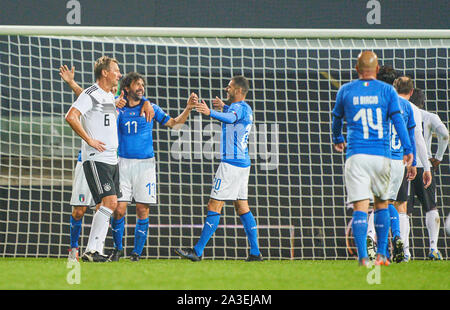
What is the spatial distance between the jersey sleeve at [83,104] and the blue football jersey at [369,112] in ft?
7.13

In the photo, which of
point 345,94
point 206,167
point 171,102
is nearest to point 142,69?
point 171,102

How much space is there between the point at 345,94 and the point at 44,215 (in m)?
Answer: 12.0

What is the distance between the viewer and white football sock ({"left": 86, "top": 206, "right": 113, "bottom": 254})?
5.96 metres

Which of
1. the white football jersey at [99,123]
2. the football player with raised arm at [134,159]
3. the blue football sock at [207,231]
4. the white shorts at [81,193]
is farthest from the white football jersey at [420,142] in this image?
the white shorts at [81,193]

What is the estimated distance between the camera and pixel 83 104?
597 cm

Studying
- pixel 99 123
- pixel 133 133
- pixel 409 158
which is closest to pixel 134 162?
pixel 133 133

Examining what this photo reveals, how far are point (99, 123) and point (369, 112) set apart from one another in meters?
2.33

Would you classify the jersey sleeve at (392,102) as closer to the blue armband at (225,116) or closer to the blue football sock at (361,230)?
the blue football sock at (361,230)

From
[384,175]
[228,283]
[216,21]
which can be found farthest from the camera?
[216,21]

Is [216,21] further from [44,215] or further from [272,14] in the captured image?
[44,215]

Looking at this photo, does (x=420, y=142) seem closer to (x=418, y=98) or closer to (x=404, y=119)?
(x=418, y=98)

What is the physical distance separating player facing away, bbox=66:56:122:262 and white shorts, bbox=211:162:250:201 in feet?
3.29

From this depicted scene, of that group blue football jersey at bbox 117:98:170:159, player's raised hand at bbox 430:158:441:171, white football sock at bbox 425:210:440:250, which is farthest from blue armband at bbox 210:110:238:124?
white football sock at bbox 425:210:440:250

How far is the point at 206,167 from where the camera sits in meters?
17.3
